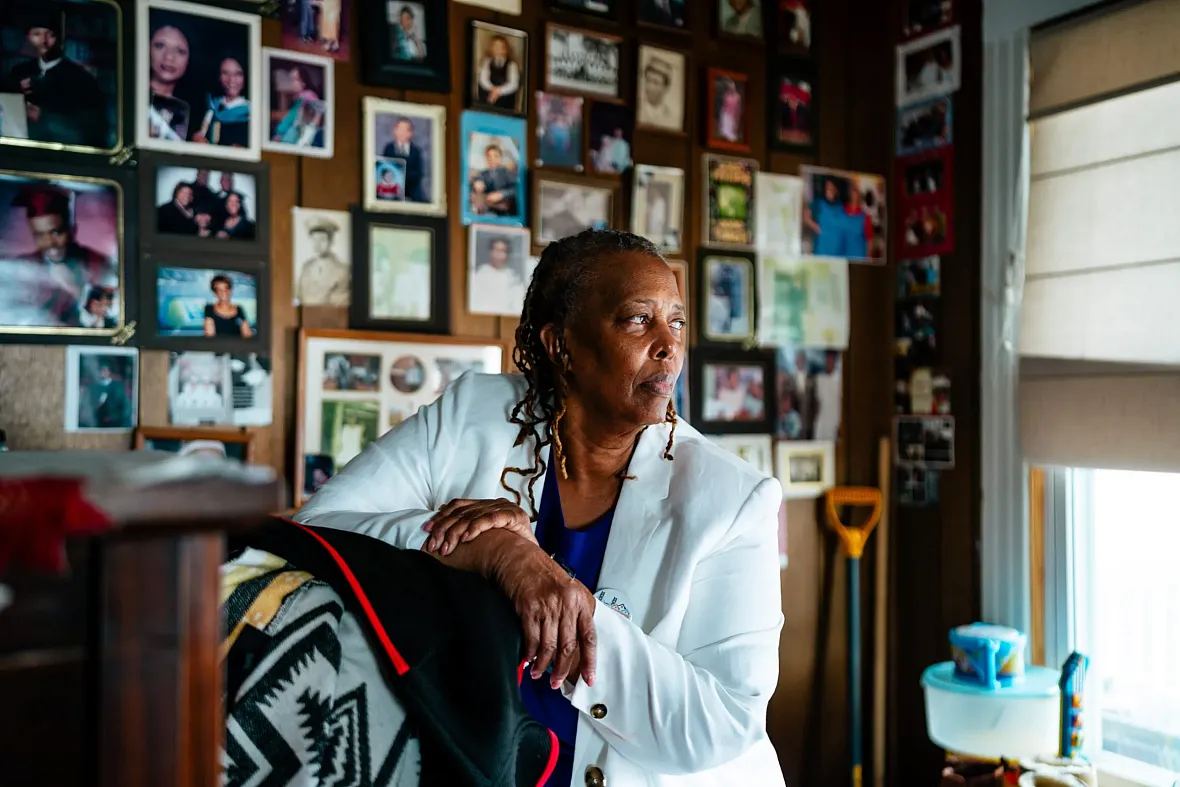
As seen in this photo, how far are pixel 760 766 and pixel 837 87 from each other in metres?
2.52

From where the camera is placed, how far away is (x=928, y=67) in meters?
3.11

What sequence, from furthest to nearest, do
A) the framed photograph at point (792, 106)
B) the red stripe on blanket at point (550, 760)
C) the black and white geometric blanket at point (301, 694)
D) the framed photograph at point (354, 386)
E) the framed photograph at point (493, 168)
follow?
1. the framed photograph at point (792, 106)
2. the framed photograph at point (493, 168)
3. the framed photograph at point (354, 386)
4. the red stripe on blanket at point (550, 760)
5. the black and white geometric blanket at point (301, 694)

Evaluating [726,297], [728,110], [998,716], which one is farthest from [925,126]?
[998,716]

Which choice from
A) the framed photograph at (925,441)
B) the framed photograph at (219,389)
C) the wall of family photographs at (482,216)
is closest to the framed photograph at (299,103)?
the wall of family photographs at (482,216)

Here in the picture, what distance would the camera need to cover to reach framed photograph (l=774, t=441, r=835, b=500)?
10.4 feet

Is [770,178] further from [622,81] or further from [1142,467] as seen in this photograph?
[1142,467]

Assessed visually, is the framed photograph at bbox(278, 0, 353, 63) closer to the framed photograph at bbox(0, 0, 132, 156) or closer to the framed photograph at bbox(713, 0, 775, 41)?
the framed photograph at bbox(0, 0, 132, 156)

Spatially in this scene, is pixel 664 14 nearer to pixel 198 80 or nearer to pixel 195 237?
pixel 198 80

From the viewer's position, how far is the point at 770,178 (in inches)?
123

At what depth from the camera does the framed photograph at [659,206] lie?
9.45 ft

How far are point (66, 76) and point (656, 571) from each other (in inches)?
66.4

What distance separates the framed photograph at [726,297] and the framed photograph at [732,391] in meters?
0.06

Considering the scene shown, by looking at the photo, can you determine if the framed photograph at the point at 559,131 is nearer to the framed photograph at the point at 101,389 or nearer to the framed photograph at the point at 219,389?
the framed photograph at the point at 219,389

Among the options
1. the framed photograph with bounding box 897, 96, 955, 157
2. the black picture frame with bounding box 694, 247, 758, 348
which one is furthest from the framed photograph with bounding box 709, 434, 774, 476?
the framed photograph with bounding box 897, 96, 955, 157
